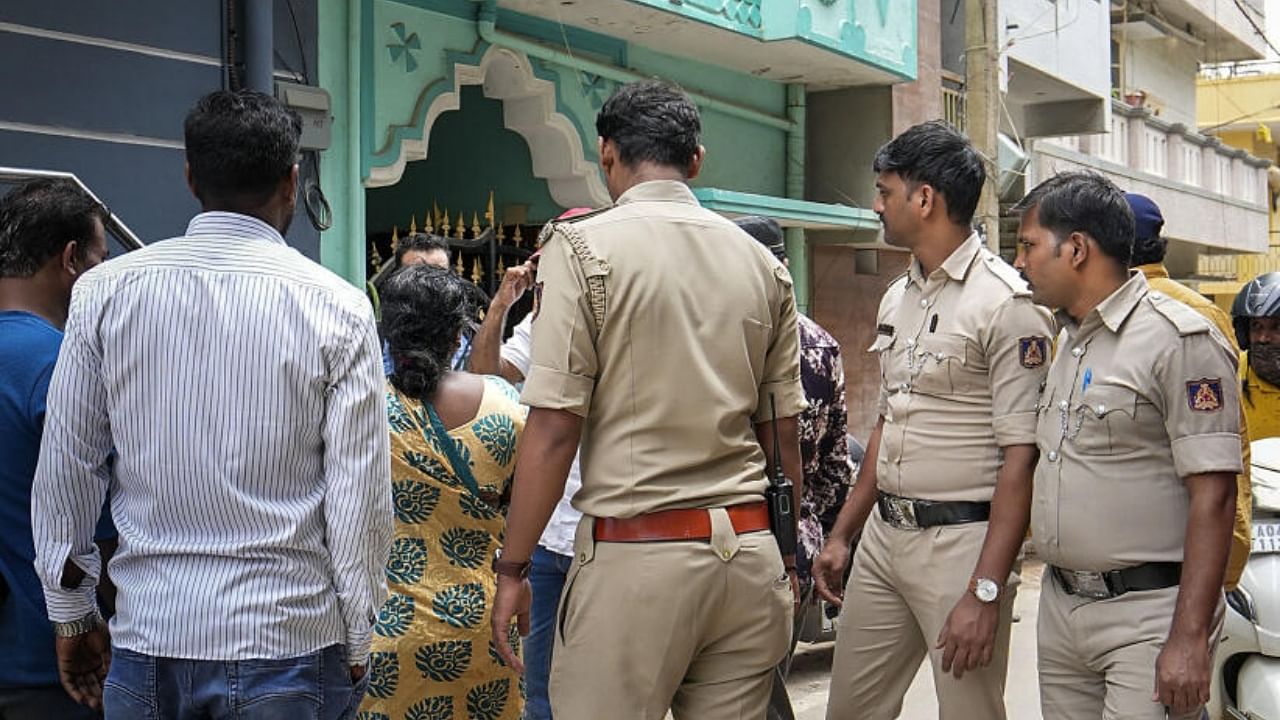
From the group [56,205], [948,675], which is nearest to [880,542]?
[948,675]

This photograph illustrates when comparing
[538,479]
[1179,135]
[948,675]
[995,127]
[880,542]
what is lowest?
[948,675]

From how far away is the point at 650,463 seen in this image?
302 cm

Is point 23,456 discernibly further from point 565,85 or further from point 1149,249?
point 565,85

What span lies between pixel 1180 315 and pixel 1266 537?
2.41 metres

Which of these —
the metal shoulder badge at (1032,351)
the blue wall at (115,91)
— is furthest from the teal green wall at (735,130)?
the metal shoulder badge at (1032,351)

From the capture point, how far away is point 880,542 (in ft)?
13.0

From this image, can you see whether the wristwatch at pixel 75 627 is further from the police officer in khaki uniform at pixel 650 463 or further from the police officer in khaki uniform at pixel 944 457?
the police officer in khaki uniform at pixel 944 457

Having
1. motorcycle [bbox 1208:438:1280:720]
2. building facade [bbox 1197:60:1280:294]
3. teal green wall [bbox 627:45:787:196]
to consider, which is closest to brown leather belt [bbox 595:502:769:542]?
motorcycle [bbox 1208:438:1280:720]

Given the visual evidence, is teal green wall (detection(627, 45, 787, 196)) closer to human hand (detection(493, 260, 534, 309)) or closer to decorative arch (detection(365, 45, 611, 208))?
decorative arch (detection(365, 45, 611, 208))

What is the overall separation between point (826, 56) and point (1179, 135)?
42.6 feet

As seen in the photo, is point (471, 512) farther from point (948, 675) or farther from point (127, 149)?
point (127, 149)

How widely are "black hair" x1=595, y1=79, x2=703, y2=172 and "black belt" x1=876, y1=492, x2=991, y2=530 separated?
125 cm

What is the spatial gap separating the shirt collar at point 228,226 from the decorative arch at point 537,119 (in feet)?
18.5

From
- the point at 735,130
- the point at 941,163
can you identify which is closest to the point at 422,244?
the point at 941,163
